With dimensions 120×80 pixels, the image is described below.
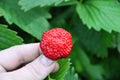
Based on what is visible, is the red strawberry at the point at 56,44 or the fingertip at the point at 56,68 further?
the fingertip at the point at 56,68

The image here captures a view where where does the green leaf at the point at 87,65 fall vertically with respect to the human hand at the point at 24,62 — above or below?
below

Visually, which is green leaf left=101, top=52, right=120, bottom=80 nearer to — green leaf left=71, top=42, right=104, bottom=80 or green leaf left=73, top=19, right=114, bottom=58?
green leaf left=71, top=42, right=104, bottom=80

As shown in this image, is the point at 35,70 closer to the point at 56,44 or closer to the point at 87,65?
the point at 56,44

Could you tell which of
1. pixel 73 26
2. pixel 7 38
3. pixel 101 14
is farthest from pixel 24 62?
pixel 73 26

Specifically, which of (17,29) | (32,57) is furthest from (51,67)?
(17,29)

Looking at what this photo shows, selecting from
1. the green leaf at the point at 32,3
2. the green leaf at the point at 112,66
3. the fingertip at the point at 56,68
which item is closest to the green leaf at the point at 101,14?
the green leaf at the point at 32,3

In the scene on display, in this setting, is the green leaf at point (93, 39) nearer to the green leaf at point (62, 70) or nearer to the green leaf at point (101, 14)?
the green leaf at point (101, 14)

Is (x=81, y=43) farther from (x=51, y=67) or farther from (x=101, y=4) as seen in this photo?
(x=51, y=67)
